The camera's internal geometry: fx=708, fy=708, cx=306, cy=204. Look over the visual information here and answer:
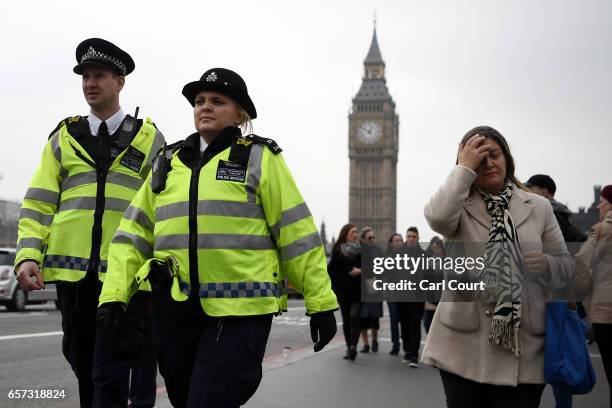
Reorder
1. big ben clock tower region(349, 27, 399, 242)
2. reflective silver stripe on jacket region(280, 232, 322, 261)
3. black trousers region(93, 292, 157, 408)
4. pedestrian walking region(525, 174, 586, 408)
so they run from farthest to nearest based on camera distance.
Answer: big ben clock tower region(349, 27, 399, 242)
pedestrian walking region(525, 174, 586, 408)
black trousers region(93, 292, 157, 408)
reflective silver stripe on jacket region(280, 232, 322, 261)

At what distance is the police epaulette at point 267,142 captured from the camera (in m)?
3.16

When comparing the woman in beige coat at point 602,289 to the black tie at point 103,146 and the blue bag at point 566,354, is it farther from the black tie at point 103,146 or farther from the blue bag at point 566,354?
the black tie at point 103,146

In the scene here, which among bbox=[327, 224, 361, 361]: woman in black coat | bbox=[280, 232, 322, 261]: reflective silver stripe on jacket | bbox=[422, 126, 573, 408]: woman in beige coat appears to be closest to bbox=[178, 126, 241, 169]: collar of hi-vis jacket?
bbox=[280, 232, 322, 261]: reflective silver stripe on jacket

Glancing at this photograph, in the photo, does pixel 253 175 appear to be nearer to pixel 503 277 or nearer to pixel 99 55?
pixel 503 277

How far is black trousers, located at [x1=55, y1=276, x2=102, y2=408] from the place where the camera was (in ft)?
12.6

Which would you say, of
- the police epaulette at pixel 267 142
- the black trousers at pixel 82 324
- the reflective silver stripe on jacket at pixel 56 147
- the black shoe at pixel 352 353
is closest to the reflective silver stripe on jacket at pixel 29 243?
the black trousers at pixel 82 324

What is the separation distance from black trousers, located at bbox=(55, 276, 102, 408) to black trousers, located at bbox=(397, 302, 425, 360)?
6.27 meters

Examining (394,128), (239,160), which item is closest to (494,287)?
(239,160)

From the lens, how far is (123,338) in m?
3.47

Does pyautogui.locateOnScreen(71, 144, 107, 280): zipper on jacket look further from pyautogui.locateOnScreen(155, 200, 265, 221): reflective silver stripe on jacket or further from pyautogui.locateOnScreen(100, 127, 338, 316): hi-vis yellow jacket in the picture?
pyautogui.locateOnScreen(155, 200, 265, 221): reflective silver stripe on jacket

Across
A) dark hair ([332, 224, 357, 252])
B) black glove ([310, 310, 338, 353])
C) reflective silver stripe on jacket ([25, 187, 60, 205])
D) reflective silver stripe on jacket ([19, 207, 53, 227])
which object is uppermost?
dark hair ([332, 224, 357, 252])

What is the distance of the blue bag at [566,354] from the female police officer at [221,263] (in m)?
0.90

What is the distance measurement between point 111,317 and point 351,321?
288 inches

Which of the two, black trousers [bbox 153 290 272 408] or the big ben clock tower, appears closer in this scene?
black trousers [bbox 153 290 272 408]
